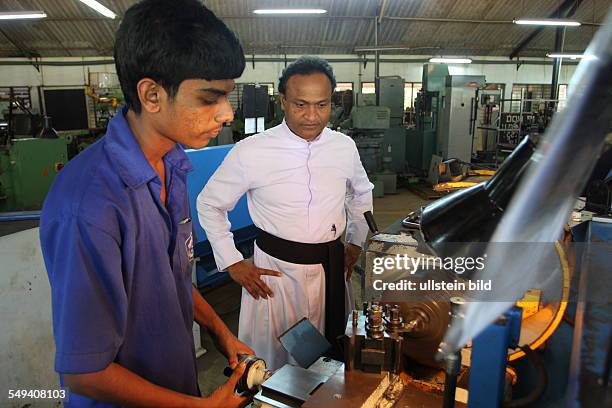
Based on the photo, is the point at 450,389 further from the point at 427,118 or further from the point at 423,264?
the point at 427,118

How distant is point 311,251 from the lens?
152 cm

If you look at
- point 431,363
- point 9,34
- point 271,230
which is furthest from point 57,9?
point 431,363

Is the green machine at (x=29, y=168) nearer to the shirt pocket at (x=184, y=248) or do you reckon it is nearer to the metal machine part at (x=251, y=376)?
the shirt pocket at (x=184, y=248)

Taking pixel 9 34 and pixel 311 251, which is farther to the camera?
pixel 9 34

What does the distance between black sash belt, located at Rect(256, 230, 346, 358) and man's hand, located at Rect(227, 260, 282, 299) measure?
0.24ft

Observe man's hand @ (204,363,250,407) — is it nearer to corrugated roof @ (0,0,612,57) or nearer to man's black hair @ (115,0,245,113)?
man's black hair @ (115,0,245,113)

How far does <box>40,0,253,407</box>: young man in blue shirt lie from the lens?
640 mm

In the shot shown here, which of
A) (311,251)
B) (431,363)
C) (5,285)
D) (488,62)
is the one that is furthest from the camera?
(488,62)

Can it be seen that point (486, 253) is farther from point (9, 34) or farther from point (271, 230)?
point (9, 34)

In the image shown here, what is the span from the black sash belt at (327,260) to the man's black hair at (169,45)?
88cm

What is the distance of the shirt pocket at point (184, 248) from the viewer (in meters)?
0.87

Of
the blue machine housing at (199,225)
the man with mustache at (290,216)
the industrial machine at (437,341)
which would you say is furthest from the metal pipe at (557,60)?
the industrial machine at (437,341)

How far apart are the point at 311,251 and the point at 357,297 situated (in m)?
1.65

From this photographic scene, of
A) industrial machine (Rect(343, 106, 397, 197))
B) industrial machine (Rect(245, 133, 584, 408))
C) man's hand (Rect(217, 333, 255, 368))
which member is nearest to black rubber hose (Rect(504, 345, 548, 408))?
industrial machine (Rect(245, 133, 584, 408))
